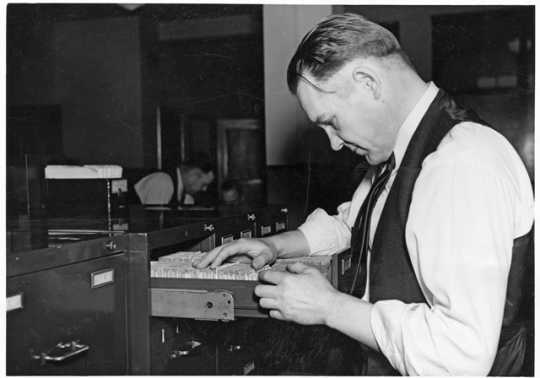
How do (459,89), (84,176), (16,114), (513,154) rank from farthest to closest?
(16,114), (459,89), (84,176), (513,154)

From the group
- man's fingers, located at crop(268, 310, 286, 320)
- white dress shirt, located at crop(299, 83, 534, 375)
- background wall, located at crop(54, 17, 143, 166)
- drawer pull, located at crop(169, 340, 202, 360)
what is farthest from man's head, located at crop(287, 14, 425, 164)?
background wall, located at crop(54, 17, 143, 166)

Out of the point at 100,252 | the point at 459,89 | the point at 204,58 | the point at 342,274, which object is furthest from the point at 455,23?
the point at 100,252

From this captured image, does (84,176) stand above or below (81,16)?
below

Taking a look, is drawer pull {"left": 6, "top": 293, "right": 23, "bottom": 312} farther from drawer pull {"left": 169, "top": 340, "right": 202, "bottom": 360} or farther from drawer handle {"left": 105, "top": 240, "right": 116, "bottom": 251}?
drawer pull {"left": 169, "top": 340, "right": 202, "bottom": 360}

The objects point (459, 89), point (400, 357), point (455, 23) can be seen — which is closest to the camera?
point (400, 357)

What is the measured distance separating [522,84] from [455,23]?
0.82 m

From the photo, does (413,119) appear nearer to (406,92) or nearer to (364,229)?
(406,92)

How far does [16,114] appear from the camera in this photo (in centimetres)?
688

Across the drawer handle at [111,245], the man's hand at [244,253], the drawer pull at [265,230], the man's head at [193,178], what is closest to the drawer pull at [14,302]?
the drawer handle at [111,245]

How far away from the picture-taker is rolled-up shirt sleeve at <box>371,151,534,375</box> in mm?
1073

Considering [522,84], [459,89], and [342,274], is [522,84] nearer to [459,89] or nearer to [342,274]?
[459,89]

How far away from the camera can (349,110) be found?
1.34 m

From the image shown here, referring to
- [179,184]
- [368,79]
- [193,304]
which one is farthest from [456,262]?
[179,184]

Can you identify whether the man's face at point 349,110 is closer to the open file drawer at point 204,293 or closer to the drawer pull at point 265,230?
the open file drawer at point 204,293
